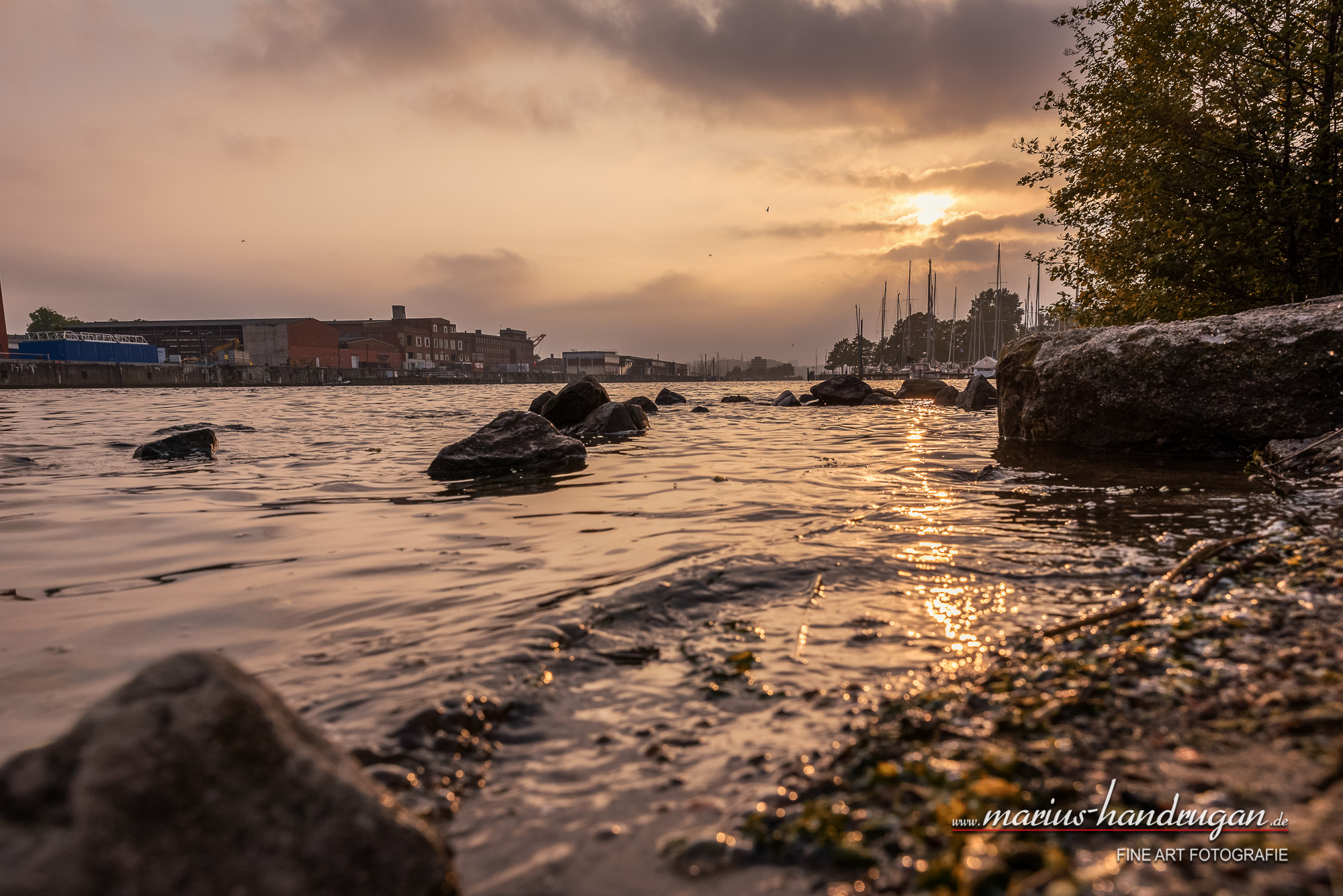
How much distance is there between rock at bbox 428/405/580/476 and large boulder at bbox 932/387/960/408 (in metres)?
24.1

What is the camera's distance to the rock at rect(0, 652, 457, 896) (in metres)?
1.35

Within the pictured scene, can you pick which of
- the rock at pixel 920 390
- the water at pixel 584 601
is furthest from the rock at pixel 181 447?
the rock at pixel 920 390

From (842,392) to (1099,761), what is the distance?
102 feet

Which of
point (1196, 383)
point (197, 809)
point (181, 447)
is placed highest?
point (1196, 383)

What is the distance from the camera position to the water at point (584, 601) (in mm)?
2250

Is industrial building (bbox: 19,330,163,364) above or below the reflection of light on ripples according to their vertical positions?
above

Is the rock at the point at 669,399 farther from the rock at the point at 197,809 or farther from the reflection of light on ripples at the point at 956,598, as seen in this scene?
the rock at the point at 197,809

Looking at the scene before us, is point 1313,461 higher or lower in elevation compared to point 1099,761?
higher

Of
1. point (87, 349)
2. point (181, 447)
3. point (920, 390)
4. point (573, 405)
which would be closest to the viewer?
point (181, 447)

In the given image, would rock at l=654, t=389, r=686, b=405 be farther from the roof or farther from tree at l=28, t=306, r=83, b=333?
tree at l=28, t=306, r=83, b=333

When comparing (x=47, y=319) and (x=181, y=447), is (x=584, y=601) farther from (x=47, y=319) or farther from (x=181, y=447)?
(x=47, y=319)

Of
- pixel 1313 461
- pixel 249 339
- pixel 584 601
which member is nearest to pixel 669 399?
pixel 1313 461

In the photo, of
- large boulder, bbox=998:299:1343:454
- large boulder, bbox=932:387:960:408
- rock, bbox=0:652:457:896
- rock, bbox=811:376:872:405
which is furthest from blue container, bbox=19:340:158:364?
rock, bbox=0:652:457:896

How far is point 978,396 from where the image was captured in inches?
1064
